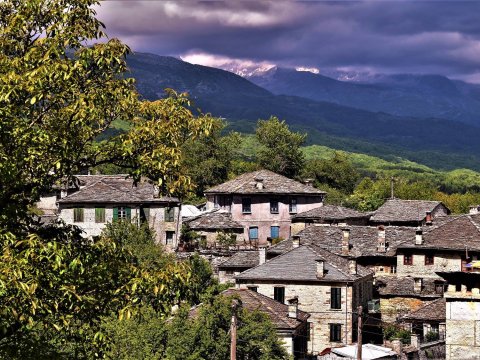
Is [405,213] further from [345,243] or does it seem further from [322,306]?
[322,306]

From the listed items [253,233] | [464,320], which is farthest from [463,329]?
[253,233]

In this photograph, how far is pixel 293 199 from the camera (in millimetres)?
87062

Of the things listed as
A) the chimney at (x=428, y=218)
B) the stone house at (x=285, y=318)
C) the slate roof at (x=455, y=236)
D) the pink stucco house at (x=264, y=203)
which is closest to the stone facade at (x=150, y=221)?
the pink stucco house at (x=264, y=203)

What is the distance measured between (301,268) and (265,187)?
30.8m

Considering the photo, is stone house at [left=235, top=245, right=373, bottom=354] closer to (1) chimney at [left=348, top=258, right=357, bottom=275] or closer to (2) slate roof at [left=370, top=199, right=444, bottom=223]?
(1) chimney at [left=348, top=258, right=357, bottom=275]

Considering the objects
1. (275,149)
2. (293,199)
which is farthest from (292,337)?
(275,149)

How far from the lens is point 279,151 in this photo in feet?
410

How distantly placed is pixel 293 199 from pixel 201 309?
4784cm

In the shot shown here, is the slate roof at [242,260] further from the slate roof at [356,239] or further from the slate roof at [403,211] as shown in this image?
the slate roof at [403,211]

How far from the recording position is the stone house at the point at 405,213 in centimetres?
8800

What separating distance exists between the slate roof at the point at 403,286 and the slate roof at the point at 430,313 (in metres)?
5.79

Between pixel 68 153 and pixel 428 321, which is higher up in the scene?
pixel 68 153

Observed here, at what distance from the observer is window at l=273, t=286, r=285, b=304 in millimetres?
56344

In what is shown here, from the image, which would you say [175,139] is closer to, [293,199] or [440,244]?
[440,244]
